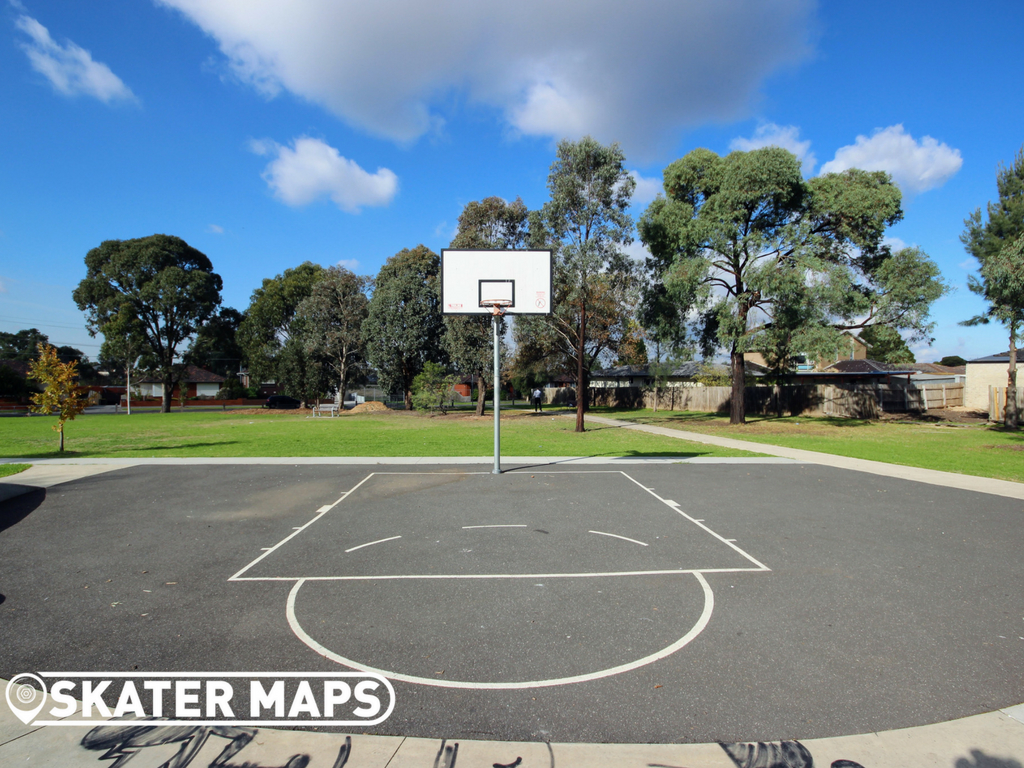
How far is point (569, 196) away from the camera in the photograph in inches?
955

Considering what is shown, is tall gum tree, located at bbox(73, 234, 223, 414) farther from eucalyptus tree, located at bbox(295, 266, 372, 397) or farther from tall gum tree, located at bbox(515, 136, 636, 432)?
tall gum tree, located at bbox(515, 136, 636, 432)

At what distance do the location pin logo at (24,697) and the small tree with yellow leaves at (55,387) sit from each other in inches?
631

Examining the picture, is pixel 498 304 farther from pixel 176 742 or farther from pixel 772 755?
pixel 772 755

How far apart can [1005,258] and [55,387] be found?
34133mm

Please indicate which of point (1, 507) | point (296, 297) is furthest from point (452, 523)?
point (296, 297)

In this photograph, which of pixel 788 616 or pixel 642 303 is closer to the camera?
pixel 788 616

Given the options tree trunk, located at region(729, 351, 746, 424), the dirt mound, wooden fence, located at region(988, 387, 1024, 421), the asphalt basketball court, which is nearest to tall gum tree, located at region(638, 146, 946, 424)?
tree trunk, located at region(729, 351, 746, 424)

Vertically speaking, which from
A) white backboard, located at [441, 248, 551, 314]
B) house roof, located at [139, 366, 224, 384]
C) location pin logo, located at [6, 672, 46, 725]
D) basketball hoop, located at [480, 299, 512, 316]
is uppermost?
white backboard, located at [441, 248, 551, 314]

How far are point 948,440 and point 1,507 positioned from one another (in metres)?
27.6

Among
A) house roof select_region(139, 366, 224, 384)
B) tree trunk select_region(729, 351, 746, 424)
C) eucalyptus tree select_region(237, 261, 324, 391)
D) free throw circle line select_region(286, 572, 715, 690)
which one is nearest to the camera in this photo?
free throw circle line select_region(286, 572, 715, 690)

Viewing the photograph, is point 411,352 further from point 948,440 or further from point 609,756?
point 609,756

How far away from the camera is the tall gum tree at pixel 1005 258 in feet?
69.9

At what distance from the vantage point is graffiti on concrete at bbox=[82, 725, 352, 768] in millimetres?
3035

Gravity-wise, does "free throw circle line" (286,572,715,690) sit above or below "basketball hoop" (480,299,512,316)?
below
